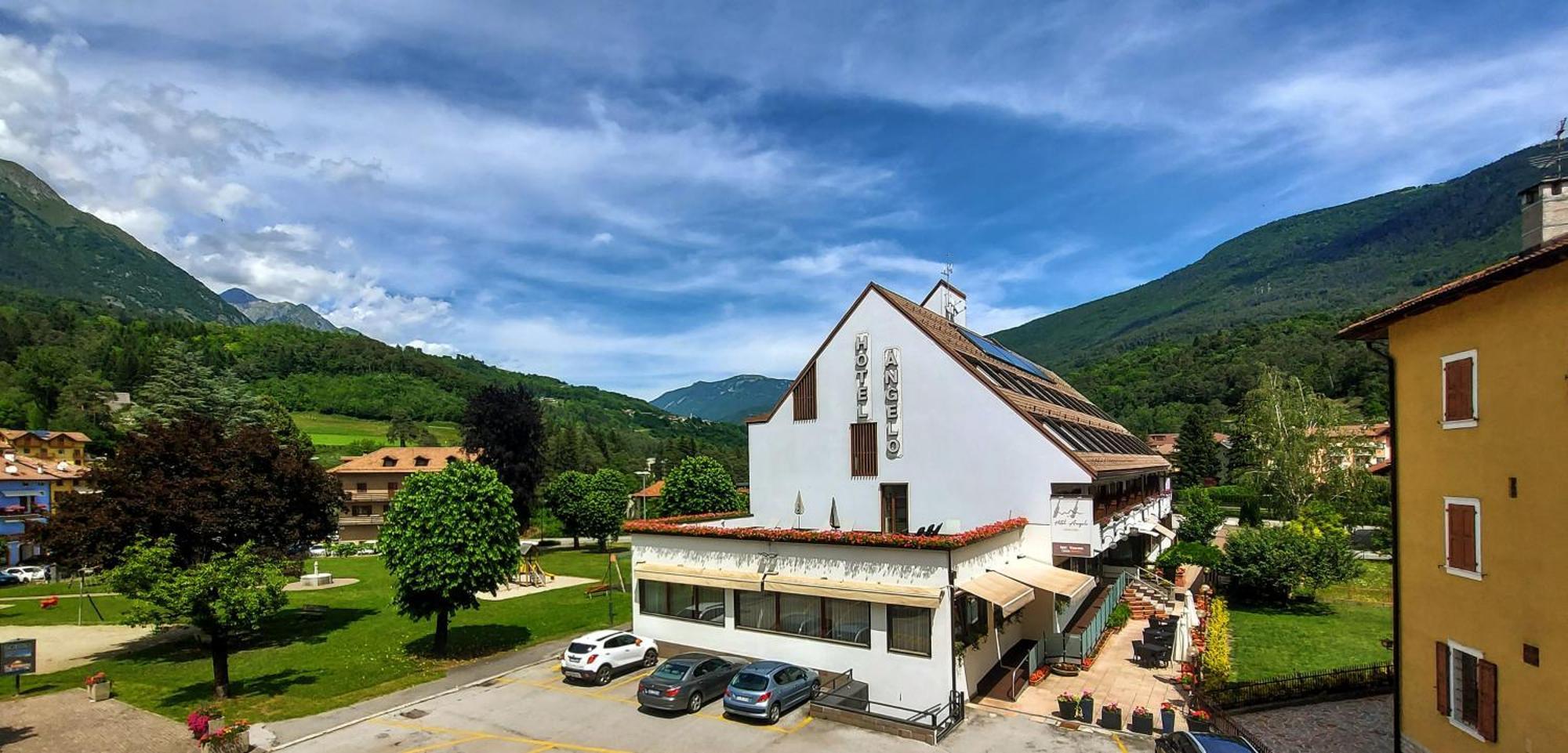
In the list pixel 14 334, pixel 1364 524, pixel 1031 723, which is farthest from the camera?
pixel 14 334

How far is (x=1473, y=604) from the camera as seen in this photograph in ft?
45.6

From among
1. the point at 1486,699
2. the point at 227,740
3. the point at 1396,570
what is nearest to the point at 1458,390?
the point at 1396,570

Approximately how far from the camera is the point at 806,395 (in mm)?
33250

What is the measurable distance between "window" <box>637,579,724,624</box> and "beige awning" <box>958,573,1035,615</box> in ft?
30.3

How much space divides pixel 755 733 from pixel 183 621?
779 inches

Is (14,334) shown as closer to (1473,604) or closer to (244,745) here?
(244,745)

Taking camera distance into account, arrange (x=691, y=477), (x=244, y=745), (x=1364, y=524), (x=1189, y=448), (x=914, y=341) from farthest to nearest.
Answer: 1. (x=1189, y=448)
2. (x=691, y=477)
3. (x=1364, y=524)
4. (x=914, y=341)
5. (x=244, y=745)

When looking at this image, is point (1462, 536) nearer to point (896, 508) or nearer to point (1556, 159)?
point (1556, 159)

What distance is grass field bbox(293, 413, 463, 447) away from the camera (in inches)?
4704

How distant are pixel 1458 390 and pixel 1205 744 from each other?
8.81 m

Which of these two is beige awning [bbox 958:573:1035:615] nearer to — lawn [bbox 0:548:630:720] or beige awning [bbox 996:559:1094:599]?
beige awning [bbox 996:559:1094:599]

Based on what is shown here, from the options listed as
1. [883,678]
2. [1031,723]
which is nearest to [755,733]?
[883,678]

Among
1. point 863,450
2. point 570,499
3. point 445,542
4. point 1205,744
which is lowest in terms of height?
point 570,499

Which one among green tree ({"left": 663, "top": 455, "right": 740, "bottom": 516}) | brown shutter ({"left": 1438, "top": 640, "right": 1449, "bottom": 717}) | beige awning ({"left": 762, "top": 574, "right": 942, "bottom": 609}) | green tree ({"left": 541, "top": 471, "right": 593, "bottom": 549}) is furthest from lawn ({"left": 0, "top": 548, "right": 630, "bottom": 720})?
brown shutter ({"left": 1438, "top": 640, "right": 1449, "bottom": 717})
